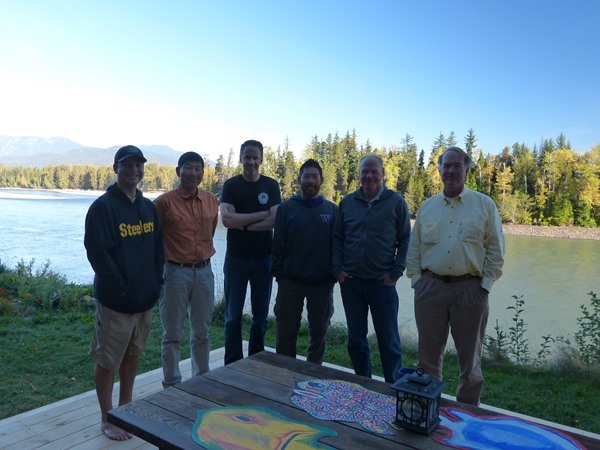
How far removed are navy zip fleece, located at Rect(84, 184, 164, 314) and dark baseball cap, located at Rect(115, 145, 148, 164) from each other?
0.17m

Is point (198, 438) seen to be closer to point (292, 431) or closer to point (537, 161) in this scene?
point (292, 431)

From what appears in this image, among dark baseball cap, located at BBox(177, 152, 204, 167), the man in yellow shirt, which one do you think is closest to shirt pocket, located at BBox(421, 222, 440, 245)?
the man in yellow shirt

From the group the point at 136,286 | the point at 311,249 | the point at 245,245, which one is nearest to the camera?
the point at 136,286

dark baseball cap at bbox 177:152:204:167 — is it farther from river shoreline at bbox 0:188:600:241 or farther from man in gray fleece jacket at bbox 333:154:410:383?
river shoreline at bbox 0:188:600:241

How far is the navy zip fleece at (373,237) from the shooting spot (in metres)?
2.80

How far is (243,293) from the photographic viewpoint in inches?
129

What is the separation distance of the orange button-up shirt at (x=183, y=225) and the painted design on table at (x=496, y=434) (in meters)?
1.77

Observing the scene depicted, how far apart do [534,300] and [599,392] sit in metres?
8.22

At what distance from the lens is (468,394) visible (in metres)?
2.61

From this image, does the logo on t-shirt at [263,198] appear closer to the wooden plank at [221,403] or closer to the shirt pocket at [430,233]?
the shirt pocket at [430,233]

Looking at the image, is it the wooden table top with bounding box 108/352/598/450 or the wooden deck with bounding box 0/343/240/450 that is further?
the wooden deck with bounding box 0/343/240/450

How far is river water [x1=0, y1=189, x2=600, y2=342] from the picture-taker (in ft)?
28.1

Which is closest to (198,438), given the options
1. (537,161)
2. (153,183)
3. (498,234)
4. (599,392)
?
(498,234)

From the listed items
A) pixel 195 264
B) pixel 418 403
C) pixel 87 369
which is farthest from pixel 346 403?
pixel 87 369
